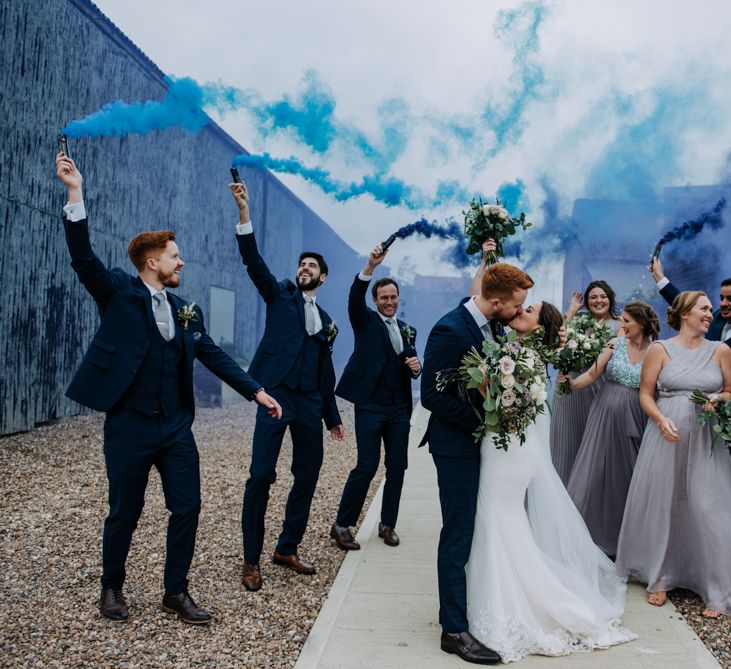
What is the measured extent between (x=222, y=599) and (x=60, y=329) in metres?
10.1

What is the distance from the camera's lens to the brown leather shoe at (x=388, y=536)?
5957 millimetres

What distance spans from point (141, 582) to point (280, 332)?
2042 millimetres

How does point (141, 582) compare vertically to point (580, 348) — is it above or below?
below

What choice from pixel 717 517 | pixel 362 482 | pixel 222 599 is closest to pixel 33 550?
pixel 222 599

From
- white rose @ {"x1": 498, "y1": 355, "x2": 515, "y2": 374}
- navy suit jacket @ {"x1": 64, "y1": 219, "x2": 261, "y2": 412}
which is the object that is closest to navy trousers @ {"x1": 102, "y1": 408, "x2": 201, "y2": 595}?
navy suit jacket @ {"x1": 64, "y1": 219, "x2": 261, "y2": 412}

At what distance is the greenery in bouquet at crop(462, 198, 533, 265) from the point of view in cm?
541

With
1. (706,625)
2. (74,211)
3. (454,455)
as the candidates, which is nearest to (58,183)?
(74,211)

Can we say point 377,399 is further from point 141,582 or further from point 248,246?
point 141,582

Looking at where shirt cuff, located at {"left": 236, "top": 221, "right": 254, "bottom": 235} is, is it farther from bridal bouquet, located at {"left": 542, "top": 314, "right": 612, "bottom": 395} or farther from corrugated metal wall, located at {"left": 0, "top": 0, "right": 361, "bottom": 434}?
corrugated metal wall, located at {"left": 0, "top": 0, "right": 361, "bottom": 434}

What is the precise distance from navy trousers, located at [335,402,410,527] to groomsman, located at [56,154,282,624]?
1879mm

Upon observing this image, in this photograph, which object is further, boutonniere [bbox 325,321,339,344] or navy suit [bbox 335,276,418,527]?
navy suit [bbox 335,276,418,527]

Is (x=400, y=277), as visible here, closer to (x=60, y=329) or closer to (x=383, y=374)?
(x=60, y=329)

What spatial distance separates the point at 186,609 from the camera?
4180mm

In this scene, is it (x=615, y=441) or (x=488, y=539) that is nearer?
(x=488, y=539)
